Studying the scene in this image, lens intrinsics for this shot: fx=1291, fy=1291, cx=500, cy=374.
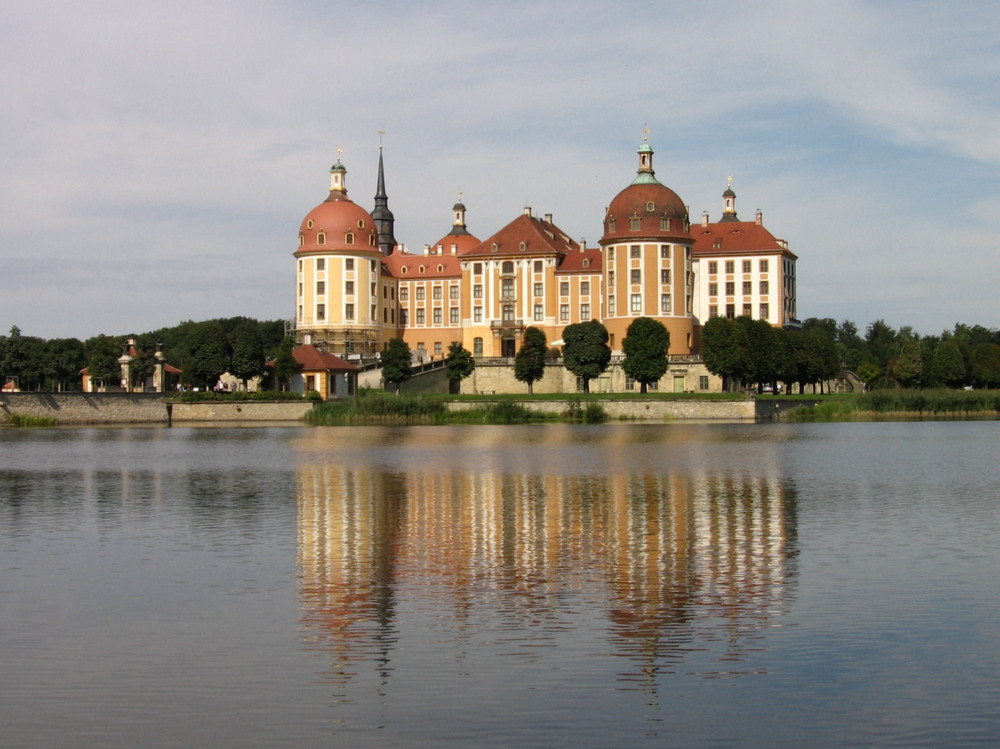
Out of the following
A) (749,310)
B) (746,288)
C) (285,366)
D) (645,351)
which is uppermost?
(746,288)

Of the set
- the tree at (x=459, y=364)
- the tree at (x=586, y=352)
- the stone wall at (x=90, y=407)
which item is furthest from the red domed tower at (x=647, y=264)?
the stone wall at (x=90, y=407)

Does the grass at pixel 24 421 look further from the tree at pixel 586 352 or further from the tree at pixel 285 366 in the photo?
the tree at pixel 586 352

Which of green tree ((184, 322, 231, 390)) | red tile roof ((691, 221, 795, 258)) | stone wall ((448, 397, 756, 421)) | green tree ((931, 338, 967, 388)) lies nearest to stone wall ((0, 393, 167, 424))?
green tree ((184, 322, 231, 390))

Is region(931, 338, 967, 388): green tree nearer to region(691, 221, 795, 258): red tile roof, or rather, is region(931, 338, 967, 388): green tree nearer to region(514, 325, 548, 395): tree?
region(691, 221, 795, 258): red tile roof

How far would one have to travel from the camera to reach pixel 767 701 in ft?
33.0

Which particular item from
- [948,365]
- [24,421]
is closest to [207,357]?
[24,421]

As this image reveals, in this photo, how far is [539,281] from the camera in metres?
90.9

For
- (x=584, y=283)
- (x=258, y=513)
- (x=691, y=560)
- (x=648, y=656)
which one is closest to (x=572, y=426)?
(x=584, y=283)

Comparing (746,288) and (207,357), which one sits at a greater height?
(746,288)

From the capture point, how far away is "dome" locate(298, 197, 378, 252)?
9075 centimetres

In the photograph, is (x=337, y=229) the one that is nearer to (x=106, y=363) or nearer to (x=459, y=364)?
(x=459, y=364)

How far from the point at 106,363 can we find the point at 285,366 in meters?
15.4

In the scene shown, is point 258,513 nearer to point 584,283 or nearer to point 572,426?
point 572,426

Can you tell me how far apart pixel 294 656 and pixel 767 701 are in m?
4.26
